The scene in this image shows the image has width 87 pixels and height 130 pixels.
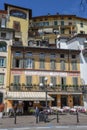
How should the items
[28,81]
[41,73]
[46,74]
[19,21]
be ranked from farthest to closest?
[19,21] → [46,74] → [41,73] → [28,81]

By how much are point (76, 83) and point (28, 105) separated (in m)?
8.90

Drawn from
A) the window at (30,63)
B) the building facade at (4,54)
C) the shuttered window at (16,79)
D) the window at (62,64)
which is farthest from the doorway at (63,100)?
the building facade at (4,54)

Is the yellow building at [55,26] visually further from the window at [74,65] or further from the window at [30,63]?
the window at [30,63]

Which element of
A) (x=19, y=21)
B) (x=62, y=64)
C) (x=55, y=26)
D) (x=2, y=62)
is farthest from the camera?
(x=55, y=26)

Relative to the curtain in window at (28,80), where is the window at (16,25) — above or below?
above

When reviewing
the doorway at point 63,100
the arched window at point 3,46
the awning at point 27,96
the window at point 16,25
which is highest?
the window at point 16,25

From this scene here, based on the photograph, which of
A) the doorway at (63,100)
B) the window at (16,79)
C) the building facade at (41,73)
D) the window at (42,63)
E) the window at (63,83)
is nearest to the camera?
the building facade at (41,73)

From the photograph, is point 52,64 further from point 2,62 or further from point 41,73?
point 2,62

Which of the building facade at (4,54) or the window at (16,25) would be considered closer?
the building facade at (4,54)

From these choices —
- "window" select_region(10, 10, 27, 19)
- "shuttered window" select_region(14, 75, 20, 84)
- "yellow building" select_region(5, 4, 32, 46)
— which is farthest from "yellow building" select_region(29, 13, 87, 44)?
"shuttered window" select_region(14, 75, 20, 84)

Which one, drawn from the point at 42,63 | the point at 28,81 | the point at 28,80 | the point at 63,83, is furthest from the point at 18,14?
the point at 63,83

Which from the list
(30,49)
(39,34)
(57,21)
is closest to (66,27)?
(57,21)

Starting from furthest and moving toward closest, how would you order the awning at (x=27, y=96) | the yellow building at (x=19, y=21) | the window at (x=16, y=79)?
the yellow building at (x=19, y=21)
the window at (x=16, y=79)
the awning at (x=27, y=96)

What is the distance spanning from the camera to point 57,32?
221ft
